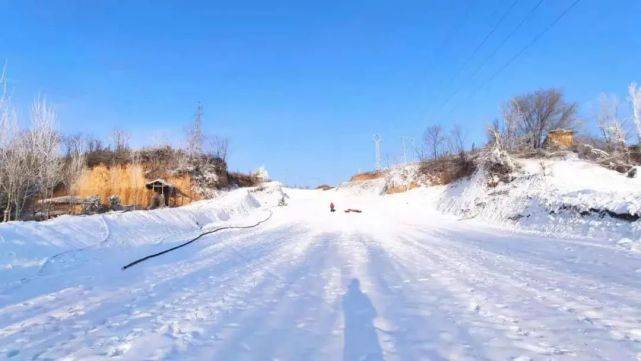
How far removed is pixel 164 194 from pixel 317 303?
114 ft

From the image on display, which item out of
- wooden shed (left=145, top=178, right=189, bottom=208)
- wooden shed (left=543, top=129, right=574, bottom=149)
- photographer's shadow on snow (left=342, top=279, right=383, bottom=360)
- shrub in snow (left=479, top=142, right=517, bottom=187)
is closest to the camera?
photographer's shadow on snow (left=342, top=279, right=383, bottom=360)

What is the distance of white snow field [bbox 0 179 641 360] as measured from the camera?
13.0 feet

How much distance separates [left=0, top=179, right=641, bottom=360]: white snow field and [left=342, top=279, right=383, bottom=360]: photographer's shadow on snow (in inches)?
0.8

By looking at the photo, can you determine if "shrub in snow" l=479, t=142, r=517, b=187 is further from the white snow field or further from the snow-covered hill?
the white snow field

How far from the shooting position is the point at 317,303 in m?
5.74

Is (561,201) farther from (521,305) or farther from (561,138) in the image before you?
(561,138)

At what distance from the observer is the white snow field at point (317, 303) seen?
3957mm

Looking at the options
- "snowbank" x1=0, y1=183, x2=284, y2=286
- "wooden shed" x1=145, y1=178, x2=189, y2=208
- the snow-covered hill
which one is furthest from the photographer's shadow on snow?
"wooden shed" x1=145, y1=178, x2=189, y2=208

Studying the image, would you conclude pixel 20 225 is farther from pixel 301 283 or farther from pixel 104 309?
pixel 301 283

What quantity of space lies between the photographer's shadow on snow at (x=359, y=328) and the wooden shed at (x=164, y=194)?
3159 cm

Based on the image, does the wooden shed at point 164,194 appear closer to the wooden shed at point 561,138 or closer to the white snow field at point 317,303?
the white snow field at point 317,303

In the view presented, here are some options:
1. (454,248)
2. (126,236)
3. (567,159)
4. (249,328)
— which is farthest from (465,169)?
(249,328)

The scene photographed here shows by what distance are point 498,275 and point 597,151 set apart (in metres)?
27.5

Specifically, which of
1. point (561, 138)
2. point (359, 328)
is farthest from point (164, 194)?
point (561, 138)
